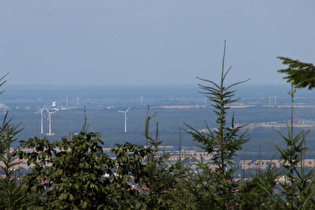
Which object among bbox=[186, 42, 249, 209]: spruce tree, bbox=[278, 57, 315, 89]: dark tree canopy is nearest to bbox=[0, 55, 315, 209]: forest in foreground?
bbox=[186, 42, 249, 209]: spruce tree

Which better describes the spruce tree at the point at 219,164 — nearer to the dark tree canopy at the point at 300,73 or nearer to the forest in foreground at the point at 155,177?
the forest in foreground at the point at 155,177

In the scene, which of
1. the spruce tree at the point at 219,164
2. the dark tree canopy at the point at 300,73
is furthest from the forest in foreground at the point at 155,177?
the dark tree canopy at the point at 300,73

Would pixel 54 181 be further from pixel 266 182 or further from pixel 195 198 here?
pixel 266 182

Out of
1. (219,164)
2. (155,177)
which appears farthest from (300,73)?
(155,177)

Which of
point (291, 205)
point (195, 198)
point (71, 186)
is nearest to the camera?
point (291, 205)

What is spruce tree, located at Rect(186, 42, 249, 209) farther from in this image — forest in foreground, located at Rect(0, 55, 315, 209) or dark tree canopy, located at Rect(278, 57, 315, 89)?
dark tree canopy, located at Rect(278, 57, 315, 89)

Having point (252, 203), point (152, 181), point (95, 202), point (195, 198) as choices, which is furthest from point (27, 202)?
point (252, 203)

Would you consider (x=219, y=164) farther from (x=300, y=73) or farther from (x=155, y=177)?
(x=300, y=73)
